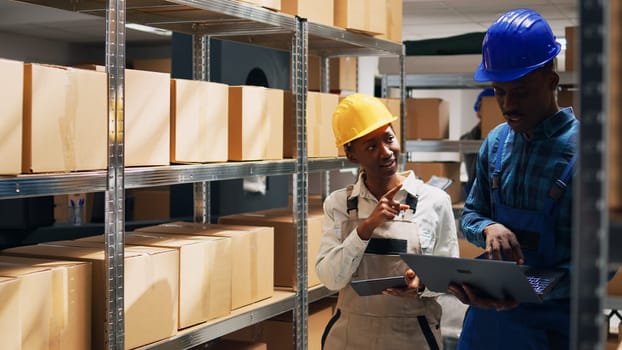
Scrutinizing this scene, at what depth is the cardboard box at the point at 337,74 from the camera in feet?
16.8

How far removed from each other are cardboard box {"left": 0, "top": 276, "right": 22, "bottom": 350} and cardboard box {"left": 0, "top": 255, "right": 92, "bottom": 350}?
0.17 m

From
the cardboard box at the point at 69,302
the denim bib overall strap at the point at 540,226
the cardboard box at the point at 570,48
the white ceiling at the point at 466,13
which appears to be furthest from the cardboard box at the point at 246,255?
the white ceiling at the point at 466,13

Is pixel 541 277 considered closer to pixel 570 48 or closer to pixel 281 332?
pixel 281 332

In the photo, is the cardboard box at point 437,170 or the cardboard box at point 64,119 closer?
the cardboard box at point 64,119

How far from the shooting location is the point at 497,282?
2189 mm

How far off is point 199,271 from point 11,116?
3.67 ft

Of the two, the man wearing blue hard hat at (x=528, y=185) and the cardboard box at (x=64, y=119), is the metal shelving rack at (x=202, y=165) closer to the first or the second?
the cardboard box at (x=64, y=119)

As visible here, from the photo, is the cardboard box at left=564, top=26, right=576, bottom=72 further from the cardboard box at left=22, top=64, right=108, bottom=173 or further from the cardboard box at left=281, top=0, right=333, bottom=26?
the cardboard box at left=22, top=64, right=108, bottom=173

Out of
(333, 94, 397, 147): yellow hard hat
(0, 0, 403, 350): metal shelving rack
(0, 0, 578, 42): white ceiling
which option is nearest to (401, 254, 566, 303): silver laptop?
(333, 94, 397, 147): yellow hard hat

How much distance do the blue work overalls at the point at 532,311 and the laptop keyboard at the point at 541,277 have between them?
→ 6cm

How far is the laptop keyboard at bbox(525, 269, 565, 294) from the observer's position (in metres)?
2.14

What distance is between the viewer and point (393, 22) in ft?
15.7

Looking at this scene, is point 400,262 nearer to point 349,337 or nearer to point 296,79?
point 349,337

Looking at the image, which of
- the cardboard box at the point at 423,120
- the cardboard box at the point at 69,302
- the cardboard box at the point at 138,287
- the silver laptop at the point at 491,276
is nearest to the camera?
the silver laptop at the point at 491,276
